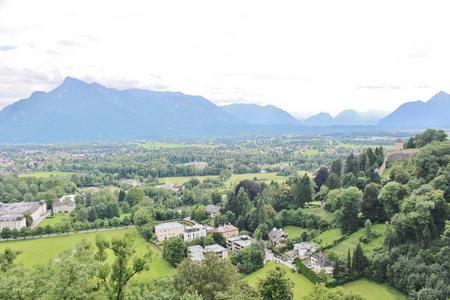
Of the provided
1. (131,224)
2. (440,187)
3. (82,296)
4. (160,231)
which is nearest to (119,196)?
(131,224)

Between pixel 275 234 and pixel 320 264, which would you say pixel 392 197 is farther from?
A: pixel 275 234

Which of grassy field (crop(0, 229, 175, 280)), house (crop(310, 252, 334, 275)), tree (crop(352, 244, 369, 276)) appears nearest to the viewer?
tree (crop(352, 244, 369, 276))

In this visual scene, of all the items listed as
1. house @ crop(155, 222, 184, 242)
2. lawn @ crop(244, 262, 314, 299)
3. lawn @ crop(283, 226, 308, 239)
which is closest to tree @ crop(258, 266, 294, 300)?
lawn @ crop(244, 262, 314, 299)

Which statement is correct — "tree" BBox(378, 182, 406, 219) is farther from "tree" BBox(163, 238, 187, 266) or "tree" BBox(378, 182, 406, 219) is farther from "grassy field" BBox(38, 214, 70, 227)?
"grassy field" BBox(38, 214, 70, 227)

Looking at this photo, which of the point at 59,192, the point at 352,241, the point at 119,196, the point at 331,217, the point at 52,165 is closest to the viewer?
the point at 352,241

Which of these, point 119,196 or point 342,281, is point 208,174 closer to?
point 119,196

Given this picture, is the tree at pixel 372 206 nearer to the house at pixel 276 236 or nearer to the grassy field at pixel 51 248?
the house at pixel 276 236

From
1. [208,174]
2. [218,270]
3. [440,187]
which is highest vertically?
[440,187]
